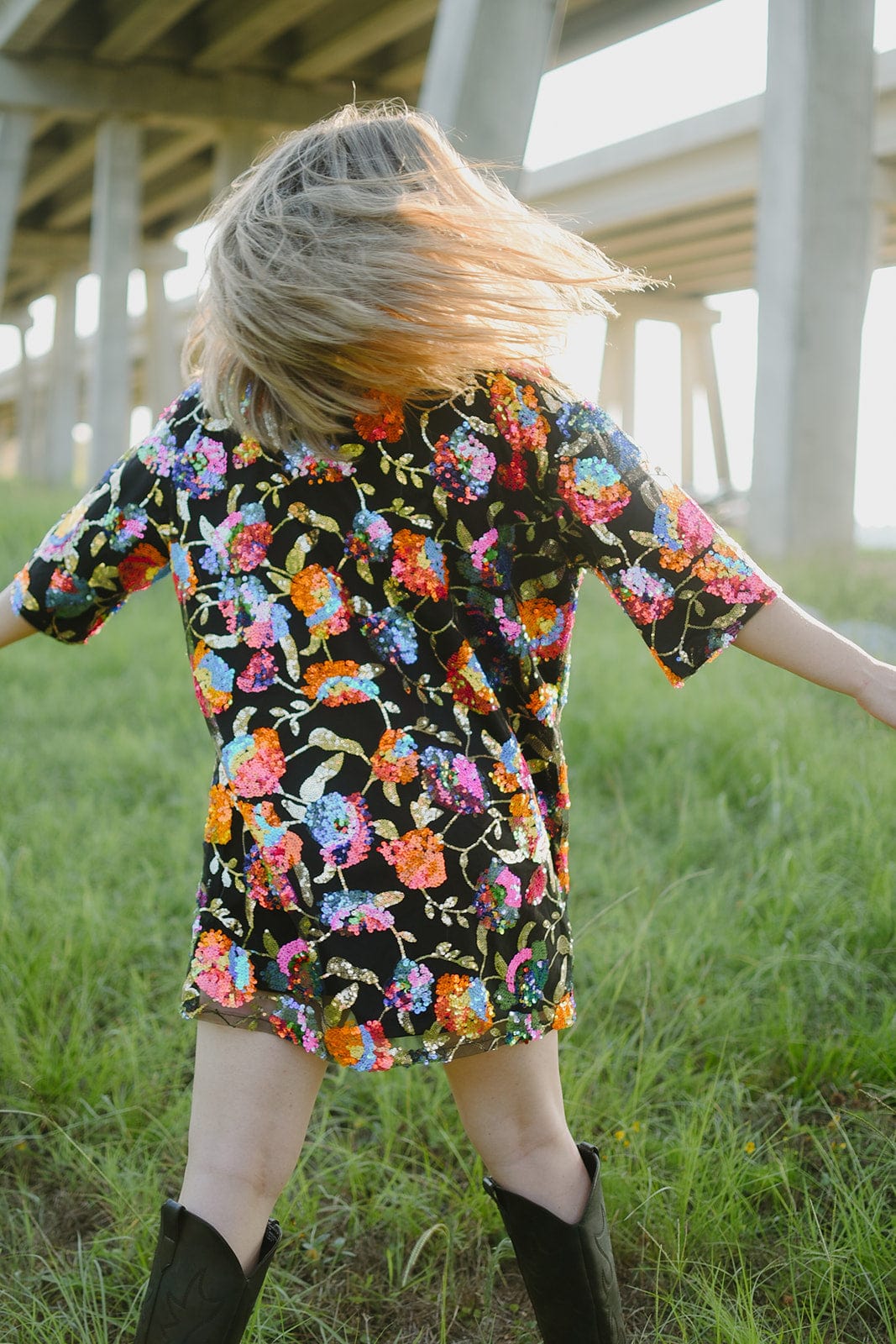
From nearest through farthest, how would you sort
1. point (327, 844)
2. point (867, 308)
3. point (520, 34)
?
1. point (327, 844)
2. point (520, 34)
3. point (867, 308)

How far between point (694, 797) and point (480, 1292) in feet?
5.99

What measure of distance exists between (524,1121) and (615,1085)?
948 millimetres

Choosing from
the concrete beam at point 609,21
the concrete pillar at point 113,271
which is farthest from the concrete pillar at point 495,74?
the concrete pillar at point 113,271

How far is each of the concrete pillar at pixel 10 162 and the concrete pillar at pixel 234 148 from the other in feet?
7.42

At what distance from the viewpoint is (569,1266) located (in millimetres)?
1499

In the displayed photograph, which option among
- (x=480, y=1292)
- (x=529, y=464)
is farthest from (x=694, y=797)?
(x=529, y=464)

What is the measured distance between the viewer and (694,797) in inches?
137

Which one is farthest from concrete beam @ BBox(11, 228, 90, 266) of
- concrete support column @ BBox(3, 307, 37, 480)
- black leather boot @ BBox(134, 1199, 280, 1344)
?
black leather boot @ BBox(134, 1199, 280, 1344)

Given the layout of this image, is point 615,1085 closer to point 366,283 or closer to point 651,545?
point 651,545

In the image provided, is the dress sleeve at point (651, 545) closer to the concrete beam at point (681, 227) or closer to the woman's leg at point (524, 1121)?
the woman's leg at point (524, 1121)

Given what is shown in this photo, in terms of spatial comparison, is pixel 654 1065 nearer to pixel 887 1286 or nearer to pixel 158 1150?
pixel 887 1286

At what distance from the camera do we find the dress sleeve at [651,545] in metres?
1.41

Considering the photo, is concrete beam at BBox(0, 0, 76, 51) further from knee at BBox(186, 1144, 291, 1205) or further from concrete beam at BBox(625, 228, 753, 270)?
knee at BBox(186, 1144, 291, 1205)

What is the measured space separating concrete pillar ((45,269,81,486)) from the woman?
1656 cm
